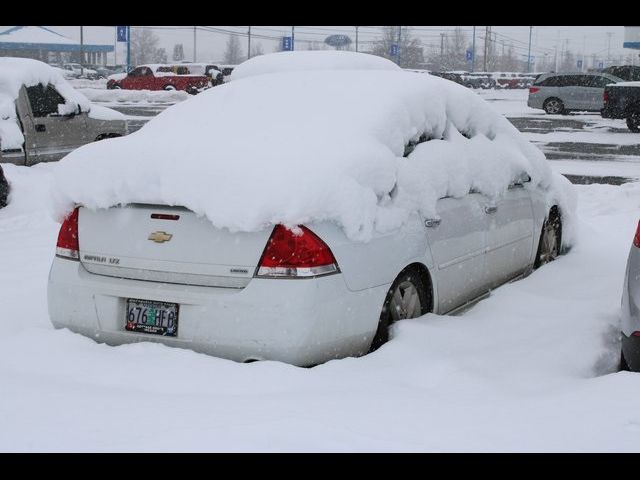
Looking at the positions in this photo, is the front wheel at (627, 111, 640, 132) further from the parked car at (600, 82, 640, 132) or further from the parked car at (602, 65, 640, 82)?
the parked car at (602, 65, 640, 82)

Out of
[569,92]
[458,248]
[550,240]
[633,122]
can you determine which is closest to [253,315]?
[458,248]

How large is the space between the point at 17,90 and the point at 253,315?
9405 millimetres

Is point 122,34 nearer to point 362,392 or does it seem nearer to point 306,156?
point 306,156

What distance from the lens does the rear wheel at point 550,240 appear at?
6852 mm

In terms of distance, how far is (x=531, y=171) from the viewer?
6.43 m

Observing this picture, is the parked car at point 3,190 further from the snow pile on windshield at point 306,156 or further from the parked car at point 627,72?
→ the parked car at point 627,72

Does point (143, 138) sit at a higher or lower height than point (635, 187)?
higher

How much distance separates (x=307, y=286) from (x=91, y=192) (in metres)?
1.28

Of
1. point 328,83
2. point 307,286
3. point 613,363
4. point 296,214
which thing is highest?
point 328,83

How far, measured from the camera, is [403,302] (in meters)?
4.98

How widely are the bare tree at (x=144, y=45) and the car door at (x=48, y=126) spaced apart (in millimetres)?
123627

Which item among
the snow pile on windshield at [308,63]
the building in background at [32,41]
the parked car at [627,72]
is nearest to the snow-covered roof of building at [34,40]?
the building in background at [32,41]
